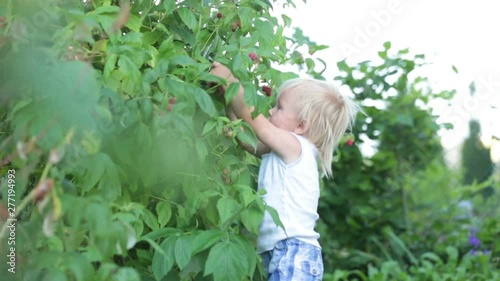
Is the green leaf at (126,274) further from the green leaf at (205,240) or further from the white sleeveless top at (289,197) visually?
the white sleeveless top at (289,197)

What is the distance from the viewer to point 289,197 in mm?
2992

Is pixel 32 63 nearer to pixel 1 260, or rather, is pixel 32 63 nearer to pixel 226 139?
pixel 1 260

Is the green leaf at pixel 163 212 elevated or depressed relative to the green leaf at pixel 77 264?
depressed

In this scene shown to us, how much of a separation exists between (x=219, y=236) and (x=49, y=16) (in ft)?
2.58

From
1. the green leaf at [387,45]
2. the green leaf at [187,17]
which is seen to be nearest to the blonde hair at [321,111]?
the green leaf at [187,17]

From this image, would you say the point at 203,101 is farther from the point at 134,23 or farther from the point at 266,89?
the point at 266,89

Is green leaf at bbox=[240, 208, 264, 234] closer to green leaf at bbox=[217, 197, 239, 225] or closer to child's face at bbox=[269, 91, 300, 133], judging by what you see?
green leaf at bbox=[217, 197, 239, 225]

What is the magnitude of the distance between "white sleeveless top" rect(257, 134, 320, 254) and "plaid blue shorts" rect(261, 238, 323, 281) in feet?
0.08

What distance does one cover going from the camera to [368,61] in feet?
18.2

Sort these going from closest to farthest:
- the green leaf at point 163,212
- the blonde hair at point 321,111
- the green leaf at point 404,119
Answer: the green leaf at point 163,212, the blonde hair at point 321,111, the green leaf at point 404,119

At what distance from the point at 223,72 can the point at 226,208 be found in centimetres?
47

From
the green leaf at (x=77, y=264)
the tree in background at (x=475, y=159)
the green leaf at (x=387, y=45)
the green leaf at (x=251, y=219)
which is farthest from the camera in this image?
the tree in background at (x=475, y=159)

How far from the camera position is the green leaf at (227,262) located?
7.97ft

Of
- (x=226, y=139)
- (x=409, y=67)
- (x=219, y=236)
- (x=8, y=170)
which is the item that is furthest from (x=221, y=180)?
(x=409, y=67)
